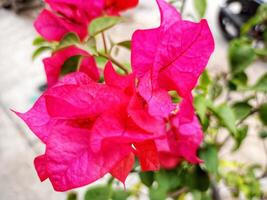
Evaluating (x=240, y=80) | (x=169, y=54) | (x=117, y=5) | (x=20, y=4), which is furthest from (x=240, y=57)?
(x=20, y=4)

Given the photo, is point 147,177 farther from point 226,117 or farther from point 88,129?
point 88,129

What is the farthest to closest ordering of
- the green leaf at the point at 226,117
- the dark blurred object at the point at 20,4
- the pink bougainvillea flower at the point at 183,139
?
the dark blurred object at the point at 20,4, the green leaf at the point at 226,117, the pink bougainvillea flower at the point at 183,139

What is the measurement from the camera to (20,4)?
3.09 metres

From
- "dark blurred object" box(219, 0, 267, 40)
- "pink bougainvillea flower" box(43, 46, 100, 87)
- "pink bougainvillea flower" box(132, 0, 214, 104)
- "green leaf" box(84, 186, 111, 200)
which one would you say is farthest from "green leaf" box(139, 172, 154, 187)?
"dark blurred object" box(219, 0, 267, 40)

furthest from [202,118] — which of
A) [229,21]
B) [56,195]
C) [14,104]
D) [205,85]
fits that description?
[229,21]

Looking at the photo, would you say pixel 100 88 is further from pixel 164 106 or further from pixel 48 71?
pixel 48 71

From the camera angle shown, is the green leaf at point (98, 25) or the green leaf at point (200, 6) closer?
the green leaf at point (98, 25)

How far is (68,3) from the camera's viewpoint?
0.42m

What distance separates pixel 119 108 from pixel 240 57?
396mm

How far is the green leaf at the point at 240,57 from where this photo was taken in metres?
0.63

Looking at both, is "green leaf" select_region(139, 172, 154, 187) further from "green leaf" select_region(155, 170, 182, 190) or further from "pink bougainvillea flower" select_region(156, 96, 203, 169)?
"pink bougainvillea flower" select_region(156, 96, 203, 169)

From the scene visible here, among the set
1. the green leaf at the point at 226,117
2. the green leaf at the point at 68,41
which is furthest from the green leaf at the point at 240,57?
the green leaf at the point at 68,41

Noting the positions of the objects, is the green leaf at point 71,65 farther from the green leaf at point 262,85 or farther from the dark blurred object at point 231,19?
the dark blurred object at point 231,19

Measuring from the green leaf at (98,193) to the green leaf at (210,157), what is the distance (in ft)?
0.75
